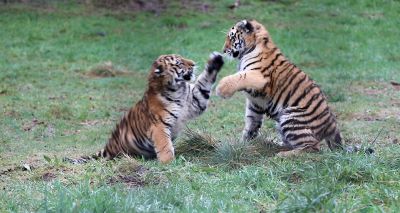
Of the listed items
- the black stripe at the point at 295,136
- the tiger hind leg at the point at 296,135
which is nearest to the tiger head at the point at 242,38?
the tiger hind leg at the point at 296,135

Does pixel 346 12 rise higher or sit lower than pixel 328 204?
lower

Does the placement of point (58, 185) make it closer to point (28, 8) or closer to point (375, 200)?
point (375, 200)

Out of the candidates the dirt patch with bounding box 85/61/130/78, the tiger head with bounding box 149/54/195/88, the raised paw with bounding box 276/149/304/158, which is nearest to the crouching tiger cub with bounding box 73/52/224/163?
the tiger head with bounding box 149/54/195/88

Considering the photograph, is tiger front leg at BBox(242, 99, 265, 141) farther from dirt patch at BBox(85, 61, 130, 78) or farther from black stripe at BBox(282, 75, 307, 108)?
dirt patch at BBox(85, 61, 130, 78)

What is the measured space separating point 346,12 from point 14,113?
9.78m

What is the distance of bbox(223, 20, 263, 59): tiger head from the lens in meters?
7.55

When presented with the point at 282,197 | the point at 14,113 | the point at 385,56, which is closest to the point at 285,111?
the point at 282,197

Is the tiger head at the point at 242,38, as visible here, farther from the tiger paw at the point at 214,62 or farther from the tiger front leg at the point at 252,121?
the tiger front leg at the point at 252,121

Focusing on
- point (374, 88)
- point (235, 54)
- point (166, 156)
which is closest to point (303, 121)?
point (235, 54)

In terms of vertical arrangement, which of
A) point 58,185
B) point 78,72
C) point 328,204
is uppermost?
point 328,204

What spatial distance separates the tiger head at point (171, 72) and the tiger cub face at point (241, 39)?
1.49 feet

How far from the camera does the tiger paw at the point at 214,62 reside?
759 cm

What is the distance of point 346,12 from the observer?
18031 mm

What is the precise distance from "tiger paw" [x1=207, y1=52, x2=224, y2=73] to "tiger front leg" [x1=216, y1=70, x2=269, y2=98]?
0.44 meters
